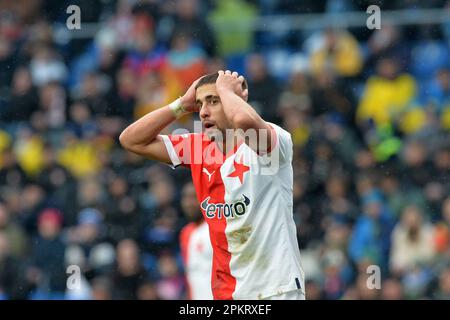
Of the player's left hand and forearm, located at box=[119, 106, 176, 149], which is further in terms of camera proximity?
forearm, located at box=[119, 106, 176, 149]

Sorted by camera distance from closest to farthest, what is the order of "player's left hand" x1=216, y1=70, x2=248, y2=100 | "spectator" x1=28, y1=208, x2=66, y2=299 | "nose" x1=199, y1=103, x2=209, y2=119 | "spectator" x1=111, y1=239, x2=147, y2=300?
1. "player's left hand" x1=216, y1=70, x2=248, y2=100
2. "nose" x1=199, y1=103, x2=209, y2=119
3. "spectator" x1=111, y1=239, x2=147, y2=300
4. "spectator" x1=28, y1=208, x2=66, y2=299

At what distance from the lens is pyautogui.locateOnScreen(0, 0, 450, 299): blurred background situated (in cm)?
1248

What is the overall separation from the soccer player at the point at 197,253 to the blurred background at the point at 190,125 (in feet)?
4.47

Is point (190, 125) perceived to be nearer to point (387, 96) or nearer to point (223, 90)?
point (387, 96)

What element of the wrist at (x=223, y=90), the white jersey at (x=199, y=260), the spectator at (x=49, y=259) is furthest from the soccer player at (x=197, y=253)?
the wrist at (x=223, y=90)

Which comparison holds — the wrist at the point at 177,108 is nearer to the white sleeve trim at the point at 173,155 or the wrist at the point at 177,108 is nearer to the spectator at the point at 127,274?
the white sleeve trim at the point at 173,155

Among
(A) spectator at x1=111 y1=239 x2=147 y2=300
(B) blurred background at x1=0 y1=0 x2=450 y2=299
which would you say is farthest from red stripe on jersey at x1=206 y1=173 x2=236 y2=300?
(A) spectator at x1=111 y1=239 x2=147 y2=300

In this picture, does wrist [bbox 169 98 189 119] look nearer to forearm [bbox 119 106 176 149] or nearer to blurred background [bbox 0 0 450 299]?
forearm [bbox 119 106 176 149]

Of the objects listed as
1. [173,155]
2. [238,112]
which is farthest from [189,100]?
[238,112]

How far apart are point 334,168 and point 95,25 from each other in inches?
167

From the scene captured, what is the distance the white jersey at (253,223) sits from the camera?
6.81m

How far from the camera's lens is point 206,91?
7.08 meters

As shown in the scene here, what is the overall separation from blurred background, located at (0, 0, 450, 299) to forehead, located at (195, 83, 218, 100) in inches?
192

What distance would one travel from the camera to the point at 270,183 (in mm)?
6875
